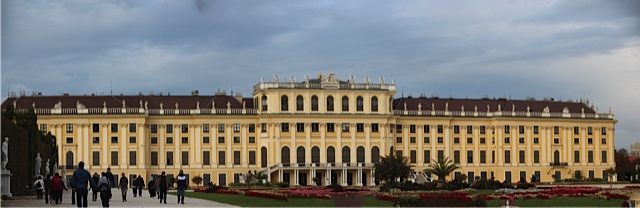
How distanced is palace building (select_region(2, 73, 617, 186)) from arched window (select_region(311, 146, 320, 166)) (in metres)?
0.08

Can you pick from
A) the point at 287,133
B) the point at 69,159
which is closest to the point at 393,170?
the point at 287,133

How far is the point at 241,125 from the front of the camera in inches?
3519

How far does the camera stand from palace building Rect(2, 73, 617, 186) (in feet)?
284

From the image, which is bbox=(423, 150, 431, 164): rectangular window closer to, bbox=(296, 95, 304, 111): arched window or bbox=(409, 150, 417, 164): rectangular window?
bbox=(409, 150, 417, 164): rectangular window

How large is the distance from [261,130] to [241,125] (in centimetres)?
175

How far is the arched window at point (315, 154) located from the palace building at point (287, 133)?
84 mm

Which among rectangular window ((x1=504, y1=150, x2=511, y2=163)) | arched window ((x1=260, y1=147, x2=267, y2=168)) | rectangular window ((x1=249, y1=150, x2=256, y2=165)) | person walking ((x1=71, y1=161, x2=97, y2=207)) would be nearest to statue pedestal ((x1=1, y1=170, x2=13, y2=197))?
person walking ((x1=71, y1=161, x2=97, y2=207))

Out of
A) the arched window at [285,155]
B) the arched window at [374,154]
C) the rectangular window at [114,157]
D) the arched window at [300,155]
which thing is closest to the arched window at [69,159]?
the rectangular window at [114,157]

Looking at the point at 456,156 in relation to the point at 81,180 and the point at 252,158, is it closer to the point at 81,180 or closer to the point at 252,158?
the point at 252,158

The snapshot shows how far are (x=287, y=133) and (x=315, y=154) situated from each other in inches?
121

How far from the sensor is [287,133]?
88438 mm

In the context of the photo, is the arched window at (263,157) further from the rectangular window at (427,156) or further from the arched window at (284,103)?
the rectangular window at (427,156)

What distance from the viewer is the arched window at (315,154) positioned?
89.2m

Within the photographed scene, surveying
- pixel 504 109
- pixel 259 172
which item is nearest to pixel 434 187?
pixel 259 172
